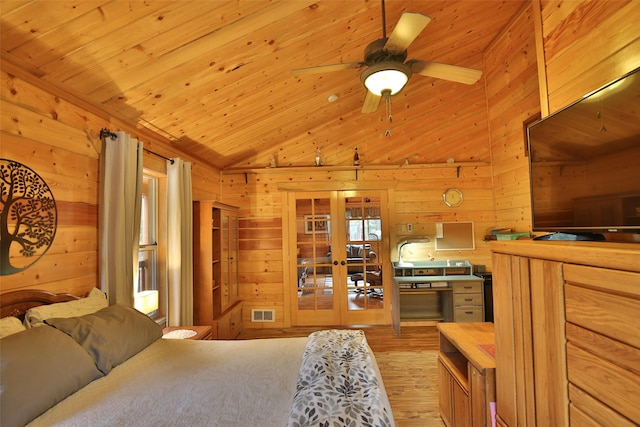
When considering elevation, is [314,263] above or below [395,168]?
below

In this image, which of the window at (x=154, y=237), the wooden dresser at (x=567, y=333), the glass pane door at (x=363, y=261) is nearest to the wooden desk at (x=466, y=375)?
the wooden dresser at (x=567, y=333)

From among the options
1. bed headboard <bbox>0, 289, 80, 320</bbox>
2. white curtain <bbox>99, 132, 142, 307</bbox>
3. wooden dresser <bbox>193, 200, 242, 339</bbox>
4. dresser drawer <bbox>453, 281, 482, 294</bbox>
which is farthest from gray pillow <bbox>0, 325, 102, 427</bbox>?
dresser drawer <bbox>453, 281, 482, 294</bbox>

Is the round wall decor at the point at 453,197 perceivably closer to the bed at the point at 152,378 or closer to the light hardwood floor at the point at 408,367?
the light hardwood floor at the point at 408,367

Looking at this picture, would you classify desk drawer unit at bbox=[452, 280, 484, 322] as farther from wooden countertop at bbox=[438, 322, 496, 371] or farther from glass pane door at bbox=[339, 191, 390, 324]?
wooden countertop at bbox=[438, 322, 496, 371]

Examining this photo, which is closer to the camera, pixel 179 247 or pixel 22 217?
pixel 22 217

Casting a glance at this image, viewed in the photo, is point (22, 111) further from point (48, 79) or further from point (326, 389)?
point (326, 389)

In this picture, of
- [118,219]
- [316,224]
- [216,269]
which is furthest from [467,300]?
[118,219]

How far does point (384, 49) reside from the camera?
171 centimetres

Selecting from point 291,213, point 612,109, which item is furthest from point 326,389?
point 291,213

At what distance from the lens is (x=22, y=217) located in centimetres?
155

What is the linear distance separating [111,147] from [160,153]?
29.7 inches

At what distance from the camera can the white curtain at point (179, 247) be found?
109 inches

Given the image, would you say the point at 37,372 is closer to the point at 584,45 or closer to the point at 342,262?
the point at 584,45

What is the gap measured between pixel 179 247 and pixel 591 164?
310 centimetres
